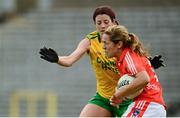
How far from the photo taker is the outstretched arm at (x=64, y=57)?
7418 mm

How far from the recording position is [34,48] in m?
17.9

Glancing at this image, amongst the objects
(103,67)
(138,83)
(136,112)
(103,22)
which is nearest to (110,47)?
(138,83)

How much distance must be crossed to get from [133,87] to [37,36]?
1201cm

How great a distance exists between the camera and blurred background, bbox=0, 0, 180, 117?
1664 cm

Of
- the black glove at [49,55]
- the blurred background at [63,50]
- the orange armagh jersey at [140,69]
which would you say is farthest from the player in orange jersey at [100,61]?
the blurred background at [63,50]

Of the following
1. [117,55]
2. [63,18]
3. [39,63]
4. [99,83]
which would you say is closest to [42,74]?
[39,63]

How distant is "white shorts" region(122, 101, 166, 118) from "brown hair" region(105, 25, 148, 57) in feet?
1.47

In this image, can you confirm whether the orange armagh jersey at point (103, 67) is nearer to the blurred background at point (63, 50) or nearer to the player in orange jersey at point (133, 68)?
the player in orange jersey at point (133, 68)

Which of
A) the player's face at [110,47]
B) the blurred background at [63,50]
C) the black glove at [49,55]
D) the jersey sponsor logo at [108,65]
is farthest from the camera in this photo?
the blurred background at [63,50]

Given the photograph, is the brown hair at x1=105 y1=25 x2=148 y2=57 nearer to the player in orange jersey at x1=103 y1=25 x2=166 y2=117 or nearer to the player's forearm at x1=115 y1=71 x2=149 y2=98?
the player in orange jersey at x1=103 y1=25 x2=166 y2=117

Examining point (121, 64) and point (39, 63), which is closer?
point (121, 64)

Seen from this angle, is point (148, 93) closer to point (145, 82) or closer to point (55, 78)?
point (145, 82)

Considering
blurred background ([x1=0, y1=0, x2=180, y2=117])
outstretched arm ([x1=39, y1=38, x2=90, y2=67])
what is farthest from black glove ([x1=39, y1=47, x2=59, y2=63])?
blurred background ([x1=0, y1=0, x2=180, y2=117])

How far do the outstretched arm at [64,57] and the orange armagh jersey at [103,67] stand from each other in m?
0.08
